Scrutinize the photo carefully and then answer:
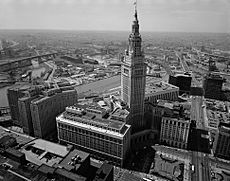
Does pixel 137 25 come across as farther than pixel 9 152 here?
Yes

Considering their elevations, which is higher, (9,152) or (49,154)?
(9,152)

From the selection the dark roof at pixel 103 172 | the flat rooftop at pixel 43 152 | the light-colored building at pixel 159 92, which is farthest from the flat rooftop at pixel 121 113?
the light-colored building at pixel 159 92

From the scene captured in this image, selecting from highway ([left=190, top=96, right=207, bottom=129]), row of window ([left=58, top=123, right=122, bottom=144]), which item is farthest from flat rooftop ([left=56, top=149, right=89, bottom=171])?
highway ([left=190, top=96, right=207, bottom=129])

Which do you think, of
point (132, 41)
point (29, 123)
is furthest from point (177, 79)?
point (29, 123)

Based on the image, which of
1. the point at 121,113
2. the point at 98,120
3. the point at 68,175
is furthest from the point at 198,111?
the point at 68,175

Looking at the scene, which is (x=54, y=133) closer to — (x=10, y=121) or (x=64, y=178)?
(x=10, y=121)

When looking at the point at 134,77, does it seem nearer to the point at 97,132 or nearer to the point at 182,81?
the point at 97,132
